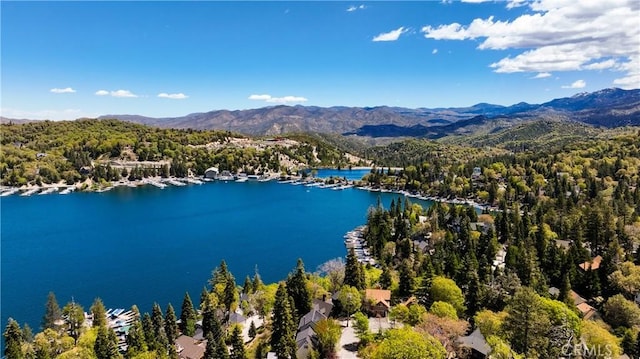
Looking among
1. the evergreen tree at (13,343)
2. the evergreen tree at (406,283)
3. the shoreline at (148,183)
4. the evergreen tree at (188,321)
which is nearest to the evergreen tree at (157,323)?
the evergreen tree at (188,321)

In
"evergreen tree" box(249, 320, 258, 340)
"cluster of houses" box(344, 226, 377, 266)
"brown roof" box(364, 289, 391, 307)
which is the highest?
"brown roof" box(364, 289, 391, 307)

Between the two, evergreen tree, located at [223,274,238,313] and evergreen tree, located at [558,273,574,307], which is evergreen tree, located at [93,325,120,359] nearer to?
evergreen tree, located at [223,274,238,313]

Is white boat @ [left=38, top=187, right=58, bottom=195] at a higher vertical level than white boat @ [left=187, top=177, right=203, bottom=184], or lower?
higher

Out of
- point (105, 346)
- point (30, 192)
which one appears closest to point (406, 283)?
point (105, 346)

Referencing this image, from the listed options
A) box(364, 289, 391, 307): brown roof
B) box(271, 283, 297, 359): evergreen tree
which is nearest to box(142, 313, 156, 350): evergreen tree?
box(271, 283, 297, 359): evergreen tree

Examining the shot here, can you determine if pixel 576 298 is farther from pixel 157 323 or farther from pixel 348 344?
pixel 157 323

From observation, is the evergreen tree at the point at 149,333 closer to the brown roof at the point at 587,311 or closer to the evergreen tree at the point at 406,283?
the evergreen tree at the point at 406,283
